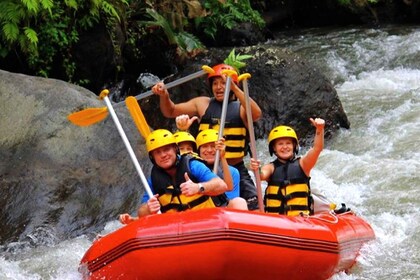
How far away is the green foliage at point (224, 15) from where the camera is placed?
1301 centimetres

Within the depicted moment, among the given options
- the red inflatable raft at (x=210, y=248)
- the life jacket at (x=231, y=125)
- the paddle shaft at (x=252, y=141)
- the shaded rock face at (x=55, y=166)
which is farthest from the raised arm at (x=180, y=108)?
the red inflatable raft at (x=210, y=248)

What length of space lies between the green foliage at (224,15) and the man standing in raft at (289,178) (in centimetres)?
751

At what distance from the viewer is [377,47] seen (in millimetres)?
12906

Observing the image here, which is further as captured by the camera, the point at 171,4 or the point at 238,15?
the point at 238,15

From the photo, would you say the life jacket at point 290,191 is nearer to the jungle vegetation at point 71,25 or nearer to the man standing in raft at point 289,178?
the man standing in raft at point 289,178

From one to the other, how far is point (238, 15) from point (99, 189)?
750 centimetres

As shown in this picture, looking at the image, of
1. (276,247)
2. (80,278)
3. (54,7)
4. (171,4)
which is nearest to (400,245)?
(276,247)

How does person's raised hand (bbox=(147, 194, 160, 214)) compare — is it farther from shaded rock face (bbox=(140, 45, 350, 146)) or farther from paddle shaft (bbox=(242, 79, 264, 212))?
shaded rock face (bbox=(140, 45, 350, 146))

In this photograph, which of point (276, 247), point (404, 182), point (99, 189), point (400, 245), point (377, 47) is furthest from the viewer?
point (377, 47)

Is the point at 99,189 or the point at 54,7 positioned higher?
the point at 54,7

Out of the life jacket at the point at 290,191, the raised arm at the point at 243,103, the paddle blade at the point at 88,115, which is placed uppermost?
the paddle blade at the point at 88,115

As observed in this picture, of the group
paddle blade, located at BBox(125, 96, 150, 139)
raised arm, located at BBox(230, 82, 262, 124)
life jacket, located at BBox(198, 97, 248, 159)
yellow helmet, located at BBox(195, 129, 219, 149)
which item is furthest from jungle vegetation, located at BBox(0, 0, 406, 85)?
yellow helmet, located at BBox(195, 129, 219, 149)

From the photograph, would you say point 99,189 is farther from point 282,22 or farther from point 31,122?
point 282,22

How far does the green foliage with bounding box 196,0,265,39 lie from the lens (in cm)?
1301
